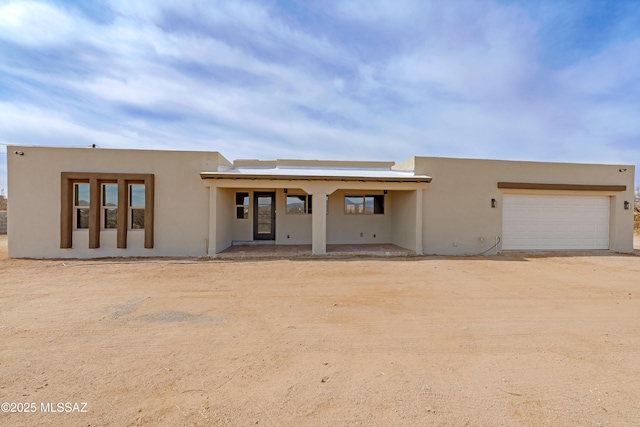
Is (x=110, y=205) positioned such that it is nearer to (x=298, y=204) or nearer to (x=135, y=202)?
(x=135, y=202)

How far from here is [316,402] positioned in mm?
2773

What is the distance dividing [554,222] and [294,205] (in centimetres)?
1108

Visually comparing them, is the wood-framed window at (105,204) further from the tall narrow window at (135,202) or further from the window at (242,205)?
the window at (242,205)

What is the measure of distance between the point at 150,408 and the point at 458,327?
158 inches

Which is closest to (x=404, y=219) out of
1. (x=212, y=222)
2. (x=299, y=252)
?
(x=299, y=252)

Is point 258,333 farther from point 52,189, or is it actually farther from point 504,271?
point 52,189

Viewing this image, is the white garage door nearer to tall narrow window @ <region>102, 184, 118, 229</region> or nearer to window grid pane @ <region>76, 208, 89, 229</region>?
tall narrow window @ <region>102, 184, 118, 229</region>

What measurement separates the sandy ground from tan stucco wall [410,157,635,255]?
4.88 m

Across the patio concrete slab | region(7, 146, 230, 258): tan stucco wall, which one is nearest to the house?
region(7, 146, 230, 258): tan stucco wall

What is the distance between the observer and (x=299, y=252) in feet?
37.8

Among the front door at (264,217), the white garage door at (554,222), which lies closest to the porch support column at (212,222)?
the front door at (264,217)

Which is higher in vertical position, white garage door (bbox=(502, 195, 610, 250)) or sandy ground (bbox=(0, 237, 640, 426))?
white garage door (bbox=(502, 195, 610, 250))

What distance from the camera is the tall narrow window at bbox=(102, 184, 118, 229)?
422 inches

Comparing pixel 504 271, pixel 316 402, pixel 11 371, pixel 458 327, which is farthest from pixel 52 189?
pixel 504 271
